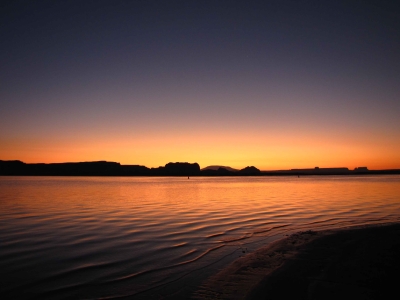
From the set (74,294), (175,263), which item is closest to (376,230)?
(175,263)

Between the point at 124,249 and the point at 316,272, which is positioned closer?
the point at 316,272

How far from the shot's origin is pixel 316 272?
924 centimetres

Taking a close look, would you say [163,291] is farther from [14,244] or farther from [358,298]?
[14,244]

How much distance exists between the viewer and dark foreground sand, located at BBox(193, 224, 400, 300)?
7.59m

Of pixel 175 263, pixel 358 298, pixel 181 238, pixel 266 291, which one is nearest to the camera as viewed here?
pixel 358 298

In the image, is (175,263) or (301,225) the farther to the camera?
(301,225)

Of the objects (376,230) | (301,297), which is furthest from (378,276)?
(376,230)

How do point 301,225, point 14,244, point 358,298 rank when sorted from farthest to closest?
1. point 301,225
2. point 14,244
3. point 358,298

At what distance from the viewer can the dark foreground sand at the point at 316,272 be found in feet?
24.9

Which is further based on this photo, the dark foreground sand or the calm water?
the calm water

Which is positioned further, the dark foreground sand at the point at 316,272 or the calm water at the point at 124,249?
the calm water at the point at 124,249

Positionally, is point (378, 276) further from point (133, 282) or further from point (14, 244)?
point (14, 244)

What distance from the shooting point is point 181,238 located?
15398mm

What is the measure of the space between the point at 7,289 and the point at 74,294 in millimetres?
2123
